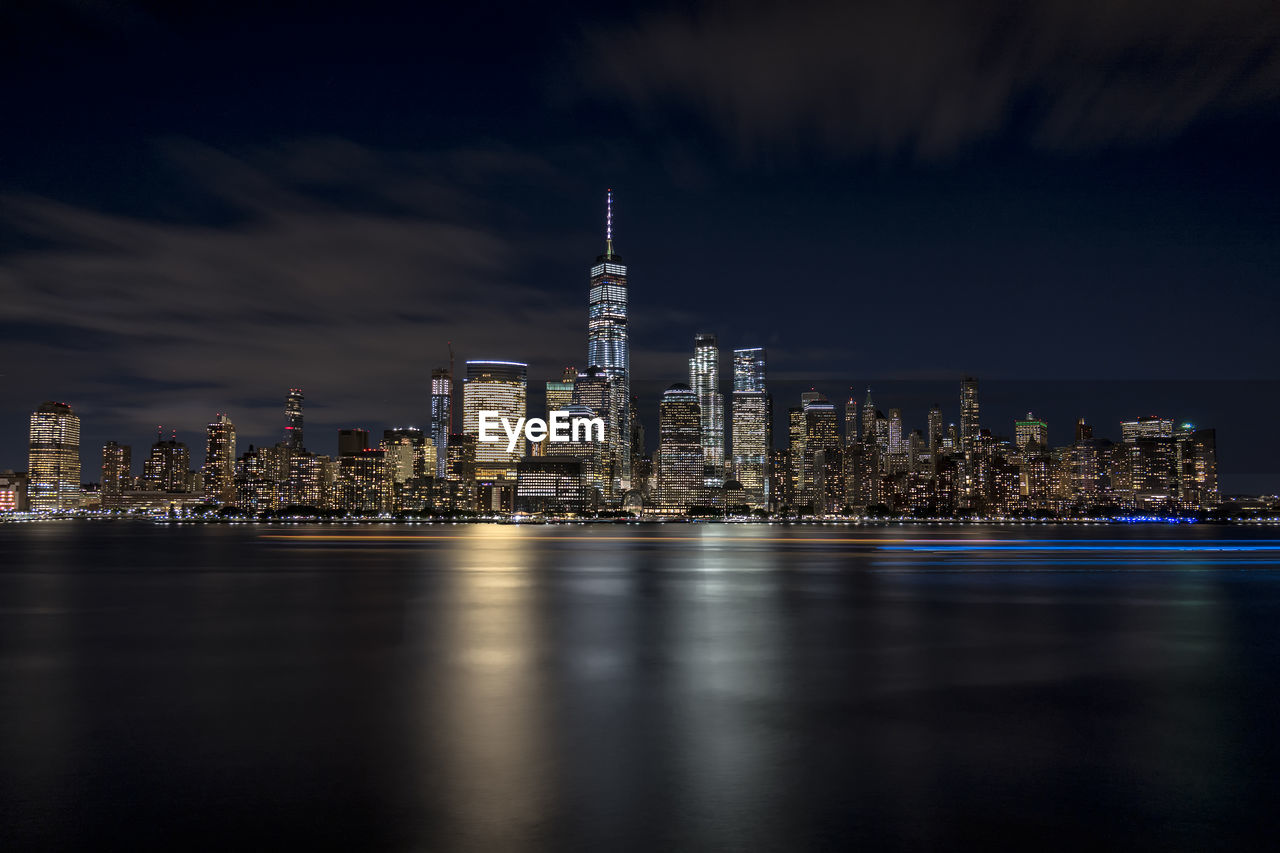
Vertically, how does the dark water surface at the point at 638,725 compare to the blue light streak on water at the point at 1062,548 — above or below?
above

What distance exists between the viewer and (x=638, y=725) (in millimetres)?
14219

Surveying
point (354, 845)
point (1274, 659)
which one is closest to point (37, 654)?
point (354, 845)

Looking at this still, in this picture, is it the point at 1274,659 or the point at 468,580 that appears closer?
the point at 1274,659

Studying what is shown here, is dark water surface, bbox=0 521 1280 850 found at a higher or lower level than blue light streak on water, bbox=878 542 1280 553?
higher

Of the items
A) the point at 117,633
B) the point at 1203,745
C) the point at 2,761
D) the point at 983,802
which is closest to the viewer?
the point at 983,802

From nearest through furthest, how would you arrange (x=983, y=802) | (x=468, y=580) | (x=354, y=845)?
(x=354, y=845), (x=983, y=802), (x=468, y=580)

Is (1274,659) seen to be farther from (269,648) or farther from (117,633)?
(117,633)

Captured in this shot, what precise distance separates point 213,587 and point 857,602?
96.3 ft

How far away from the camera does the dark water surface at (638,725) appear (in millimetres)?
9453

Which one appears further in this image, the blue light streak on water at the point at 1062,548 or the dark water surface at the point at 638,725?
the blue light streak on water at the point at 1062,548

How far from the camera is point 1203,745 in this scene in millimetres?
13266

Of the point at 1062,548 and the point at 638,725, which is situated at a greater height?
the point at 638,725

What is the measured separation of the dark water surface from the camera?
945cm

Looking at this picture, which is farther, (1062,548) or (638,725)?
(1062,548)
